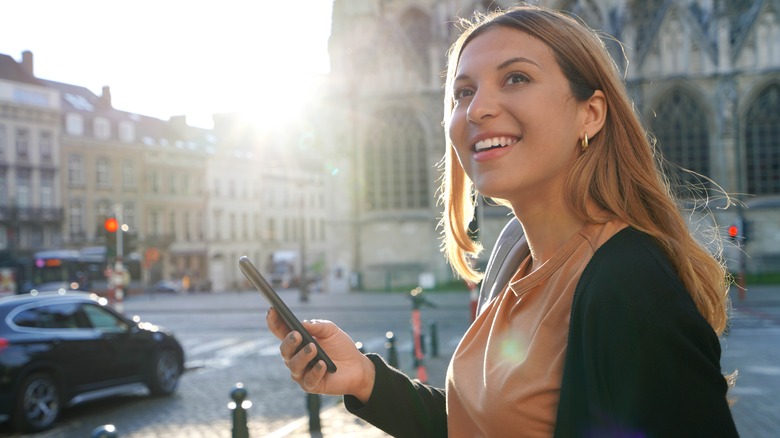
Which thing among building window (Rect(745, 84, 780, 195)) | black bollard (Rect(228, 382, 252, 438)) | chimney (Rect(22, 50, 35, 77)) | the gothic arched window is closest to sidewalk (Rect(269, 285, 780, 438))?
black bollard (Rect(228, 382, 252, 438))

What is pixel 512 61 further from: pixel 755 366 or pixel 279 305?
pixel 755 366

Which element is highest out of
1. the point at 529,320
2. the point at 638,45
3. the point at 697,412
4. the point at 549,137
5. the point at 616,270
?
the point at 638,45

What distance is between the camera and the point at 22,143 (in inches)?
2253

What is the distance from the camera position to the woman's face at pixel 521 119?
1.69 metres

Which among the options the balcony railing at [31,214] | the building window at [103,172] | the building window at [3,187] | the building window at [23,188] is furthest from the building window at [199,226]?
the building window at [3,187]

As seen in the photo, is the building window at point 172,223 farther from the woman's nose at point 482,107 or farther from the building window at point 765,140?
the woman's nose at point 482,107

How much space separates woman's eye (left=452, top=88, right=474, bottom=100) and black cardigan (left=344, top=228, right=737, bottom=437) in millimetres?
543

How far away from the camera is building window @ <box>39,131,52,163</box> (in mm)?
58594

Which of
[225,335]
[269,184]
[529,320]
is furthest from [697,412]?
[269,184]

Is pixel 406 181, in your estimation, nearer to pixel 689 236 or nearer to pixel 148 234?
pixel 148 234

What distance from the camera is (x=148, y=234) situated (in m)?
64.6

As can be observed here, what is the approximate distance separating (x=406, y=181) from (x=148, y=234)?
3270 centimetres

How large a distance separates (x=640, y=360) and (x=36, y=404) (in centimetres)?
864

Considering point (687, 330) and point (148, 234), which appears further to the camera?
point (148, 234)
